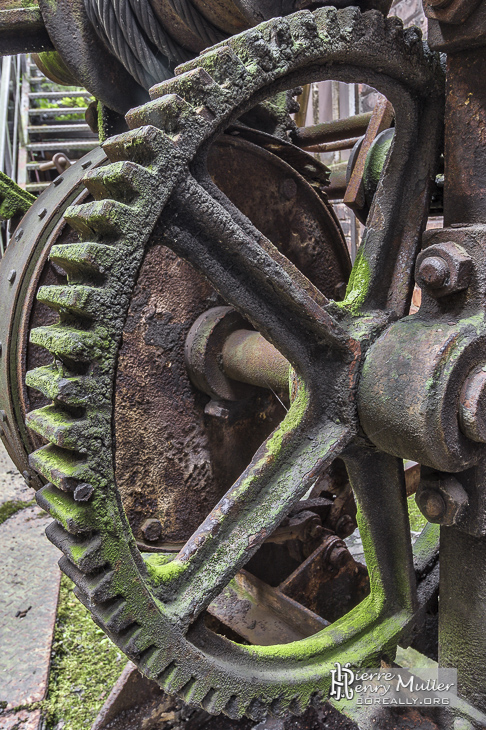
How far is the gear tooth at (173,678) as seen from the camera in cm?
100

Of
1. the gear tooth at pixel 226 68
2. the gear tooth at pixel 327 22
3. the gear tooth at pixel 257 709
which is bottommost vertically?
the gear tooth at pixel 257 709

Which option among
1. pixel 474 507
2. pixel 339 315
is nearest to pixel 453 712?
pixel 474 507

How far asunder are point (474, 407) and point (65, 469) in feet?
2.27

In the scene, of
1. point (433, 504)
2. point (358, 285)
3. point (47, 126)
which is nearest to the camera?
point (433, 504)

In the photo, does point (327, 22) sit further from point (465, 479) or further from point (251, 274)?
point (465, 479)

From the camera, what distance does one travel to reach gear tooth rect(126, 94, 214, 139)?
0.90 m

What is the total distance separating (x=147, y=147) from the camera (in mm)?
878

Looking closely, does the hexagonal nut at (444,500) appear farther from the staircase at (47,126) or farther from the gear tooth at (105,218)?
the staircase at (47,126)

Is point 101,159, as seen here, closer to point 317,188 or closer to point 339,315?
point 317,188

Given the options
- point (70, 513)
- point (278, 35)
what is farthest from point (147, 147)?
point (70, 513)

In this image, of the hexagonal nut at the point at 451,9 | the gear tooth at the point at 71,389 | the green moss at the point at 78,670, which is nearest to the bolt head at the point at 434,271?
the hexagonal nut at the point at 451,9

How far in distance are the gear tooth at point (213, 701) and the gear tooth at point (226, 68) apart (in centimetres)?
103

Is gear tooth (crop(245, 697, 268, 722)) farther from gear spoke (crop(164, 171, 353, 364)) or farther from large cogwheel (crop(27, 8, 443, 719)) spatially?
gear spoke (crop(164, 171, 353, 364))

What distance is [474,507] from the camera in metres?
1.15
